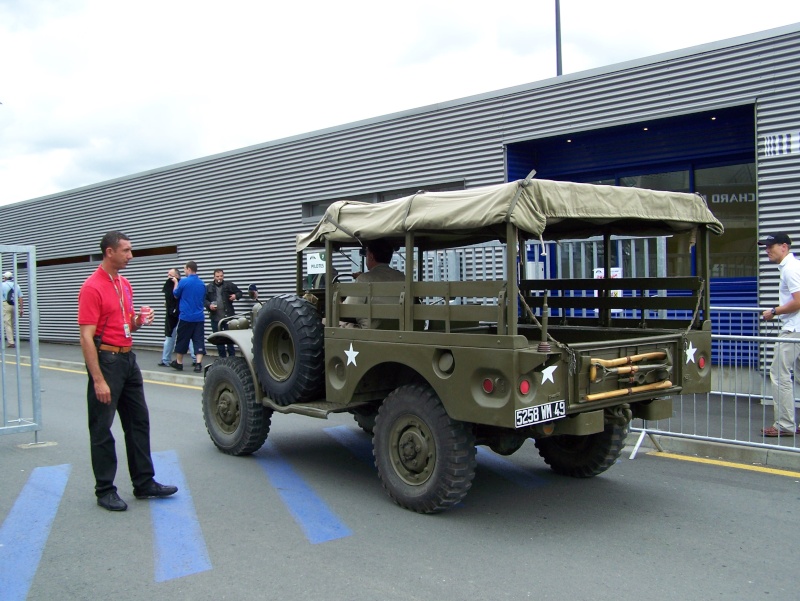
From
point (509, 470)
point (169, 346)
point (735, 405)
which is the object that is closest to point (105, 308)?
point (509, 470)

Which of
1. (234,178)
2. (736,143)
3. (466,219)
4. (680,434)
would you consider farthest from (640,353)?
(234,178)

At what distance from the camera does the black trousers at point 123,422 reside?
555 centimetres

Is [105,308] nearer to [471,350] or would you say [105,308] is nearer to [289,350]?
[289,350]

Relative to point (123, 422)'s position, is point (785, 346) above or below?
above

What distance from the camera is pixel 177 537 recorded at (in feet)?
16.5

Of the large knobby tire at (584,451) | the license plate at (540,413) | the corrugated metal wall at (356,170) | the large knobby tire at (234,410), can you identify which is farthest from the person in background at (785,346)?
the large knobby tire at (234,410)

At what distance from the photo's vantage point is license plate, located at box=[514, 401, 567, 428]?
471cm

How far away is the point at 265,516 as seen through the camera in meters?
5.47

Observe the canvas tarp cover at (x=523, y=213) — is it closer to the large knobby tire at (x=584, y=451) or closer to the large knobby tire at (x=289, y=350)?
the large knobby tire at (x=289, y=350)

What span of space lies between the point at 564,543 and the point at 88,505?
11.8 ft

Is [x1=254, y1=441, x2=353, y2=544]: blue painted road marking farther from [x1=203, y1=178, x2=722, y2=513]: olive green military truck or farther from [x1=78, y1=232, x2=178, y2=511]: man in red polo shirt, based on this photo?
[x1=78, y1=232, x2=178, y2=511]: man in red polo shirt

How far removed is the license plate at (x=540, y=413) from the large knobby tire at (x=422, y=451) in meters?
0.59

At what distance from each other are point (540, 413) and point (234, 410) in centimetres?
350

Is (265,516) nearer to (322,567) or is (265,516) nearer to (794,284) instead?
(322,567)
